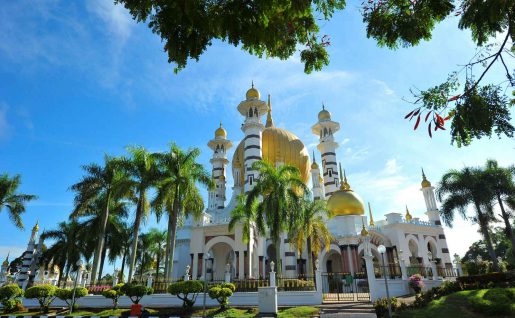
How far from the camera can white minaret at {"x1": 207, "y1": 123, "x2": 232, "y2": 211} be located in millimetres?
46156

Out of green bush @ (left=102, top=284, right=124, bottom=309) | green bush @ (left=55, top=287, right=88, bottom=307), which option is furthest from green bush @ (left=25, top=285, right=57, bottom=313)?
green bush @ (left=102, top=284, right=124, bottom=309)

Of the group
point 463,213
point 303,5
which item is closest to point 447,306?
point 303,5

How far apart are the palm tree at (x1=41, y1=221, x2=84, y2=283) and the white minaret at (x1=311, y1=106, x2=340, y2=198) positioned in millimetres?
30499

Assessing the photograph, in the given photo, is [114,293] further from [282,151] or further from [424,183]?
[424,183]

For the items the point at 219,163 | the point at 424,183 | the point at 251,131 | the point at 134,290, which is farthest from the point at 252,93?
the point at 134,290

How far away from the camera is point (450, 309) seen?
46.9 feet

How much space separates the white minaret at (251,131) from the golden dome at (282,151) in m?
4.02

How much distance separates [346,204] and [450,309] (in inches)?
803

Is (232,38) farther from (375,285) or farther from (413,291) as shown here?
(413,291)

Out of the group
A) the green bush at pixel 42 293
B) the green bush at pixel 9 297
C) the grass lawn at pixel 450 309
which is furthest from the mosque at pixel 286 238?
the green bush at pixel 9 297

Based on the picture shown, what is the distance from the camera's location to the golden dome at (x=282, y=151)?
147 feet

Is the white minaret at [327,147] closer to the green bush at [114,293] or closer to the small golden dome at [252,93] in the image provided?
the small golden dome at [252,93]

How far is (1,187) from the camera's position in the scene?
3109 centimetres

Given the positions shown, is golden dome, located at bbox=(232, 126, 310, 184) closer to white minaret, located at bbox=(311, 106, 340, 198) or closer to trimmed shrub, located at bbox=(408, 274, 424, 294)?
white minaret, located at bbox=(311, 106, 340, 198)
